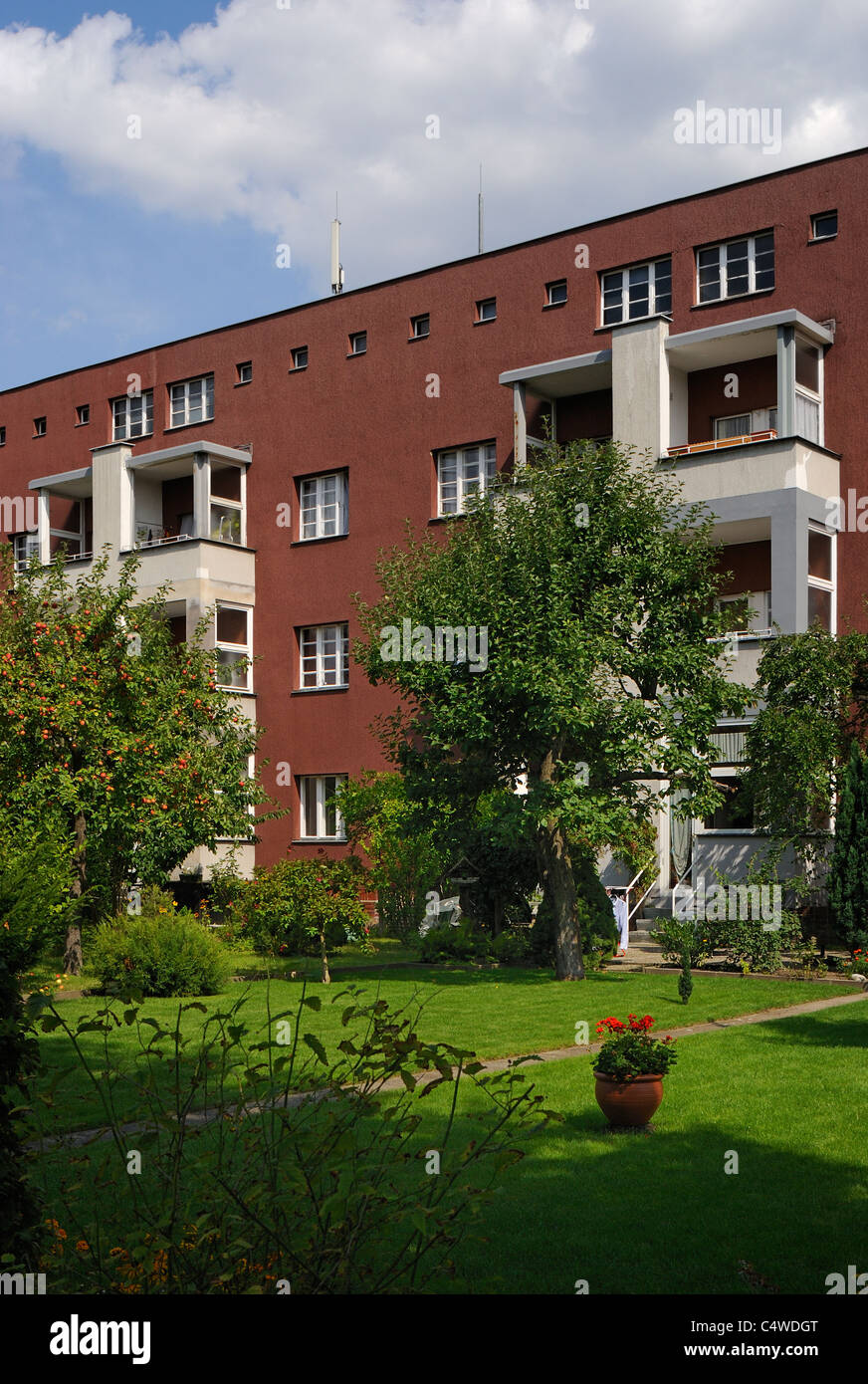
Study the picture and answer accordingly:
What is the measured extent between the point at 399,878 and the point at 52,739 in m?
9.58

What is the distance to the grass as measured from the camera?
6.52 metres

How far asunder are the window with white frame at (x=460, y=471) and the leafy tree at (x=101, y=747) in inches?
458

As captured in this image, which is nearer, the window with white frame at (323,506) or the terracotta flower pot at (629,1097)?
the terracotta flower pot at (629,1097)

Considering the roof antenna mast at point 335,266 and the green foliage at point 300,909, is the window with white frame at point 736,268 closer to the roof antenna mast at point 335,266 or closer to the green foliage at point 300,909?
the roof antenna mast at point 335,266

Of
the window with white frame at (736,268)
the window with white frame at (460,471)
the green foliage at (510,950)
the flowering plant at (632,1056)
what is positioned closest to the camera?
the flowering plant at (632,1056)

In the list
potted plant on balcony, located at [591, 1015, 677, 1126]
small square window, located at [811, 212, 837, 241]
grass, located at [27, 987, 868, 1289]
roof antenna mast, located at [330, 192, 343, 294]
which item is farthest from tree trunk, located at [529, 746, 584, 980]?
roof antenna mast, located at [330, 192, 343, 294]

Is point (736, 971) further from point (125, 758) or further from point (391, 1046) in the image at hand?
point (391, 1046)

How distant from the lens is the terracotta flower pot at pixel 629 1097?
31.8 feet

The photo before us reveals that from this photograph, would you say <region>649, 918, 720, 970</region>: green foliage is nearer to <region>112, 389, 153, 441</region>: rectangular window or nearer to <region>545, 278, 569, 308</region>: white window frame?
<region>545, 278, 569, 308</region>: white window frame

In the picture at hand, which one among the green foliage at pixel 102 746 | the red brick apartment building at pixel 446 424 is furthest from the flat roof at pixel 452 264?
the green foliage at pixel 102 746

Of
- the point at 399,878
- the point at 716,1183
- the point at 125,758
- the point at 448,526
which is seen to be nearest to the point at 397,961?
the point at 399,878

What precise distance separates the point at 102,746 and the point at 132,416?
2227 cm

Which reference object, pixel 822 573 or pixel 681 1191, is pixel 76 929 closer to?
pixel 681 1191

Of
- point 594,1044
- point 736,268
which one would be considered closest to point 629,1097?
point 594,1044
